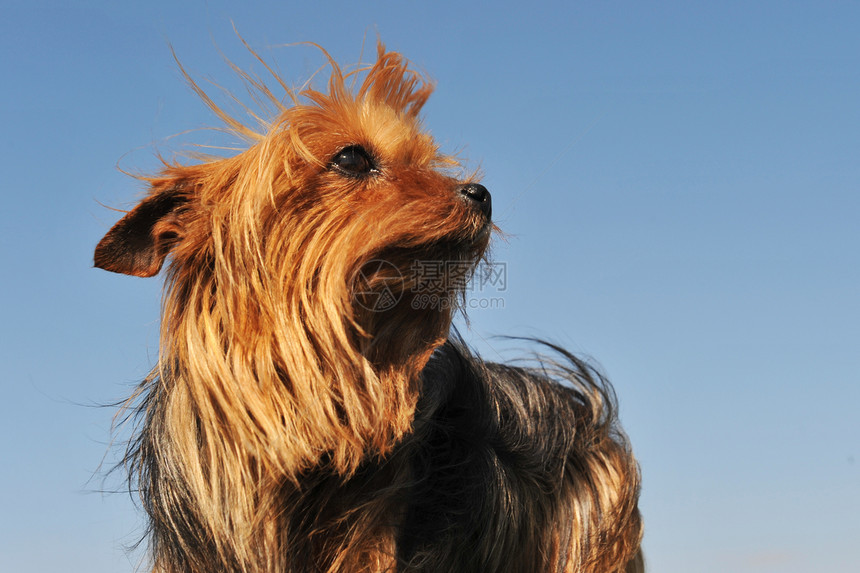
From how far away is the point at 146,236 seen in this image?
390 centimetres

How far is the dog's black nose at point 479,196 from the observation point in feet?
13.1

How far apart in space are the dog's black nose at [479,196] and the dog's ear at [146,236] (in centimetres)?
125

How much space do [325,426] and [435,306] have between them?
75 centimetres

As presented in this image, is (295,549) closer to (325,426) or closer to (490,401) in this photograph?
(325,426)

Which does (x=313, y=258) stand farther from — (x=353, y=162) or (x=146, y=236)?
(x=146, y=236)

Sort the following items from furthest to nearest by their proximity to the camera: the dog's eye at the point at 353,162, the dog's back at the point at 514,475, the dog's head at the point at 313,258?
the dog's back at the point at 514,475 < the dog's eye at the point at 353,162 < the dog's head at the point at 313,258

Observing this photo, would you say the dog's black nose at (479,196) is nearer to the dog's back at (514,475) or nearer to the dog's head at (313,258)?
the dog's head at (313,258)

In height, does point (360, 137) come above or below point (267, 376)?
above

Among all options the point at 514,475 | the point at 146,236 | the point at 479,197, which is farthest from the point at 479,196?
the point at 514,475

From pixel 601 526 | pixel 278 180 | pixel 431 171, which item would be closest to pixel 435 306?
pixel 431 171

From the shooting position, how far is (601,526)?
514 centimetres

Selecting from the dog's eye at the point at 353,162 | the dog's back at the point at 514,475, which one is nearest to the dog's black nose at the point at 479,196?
the dog's eye at the point at 353,162
